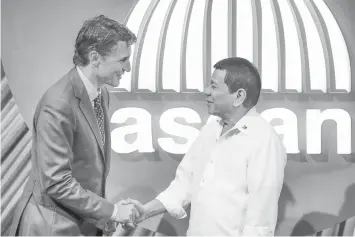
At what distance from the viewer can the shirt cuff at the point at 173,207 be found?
9.52ft

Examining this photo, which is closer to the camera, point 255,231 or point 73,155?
point 73,155

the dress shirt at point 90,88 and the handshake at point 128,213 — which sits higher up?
the dress shirt at point 90,88

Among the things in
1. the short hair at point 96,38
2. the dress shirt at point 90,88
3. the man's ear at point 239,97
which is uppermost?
the short hair at point 96,38

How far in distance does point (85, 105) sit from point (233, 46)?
4.77 ft

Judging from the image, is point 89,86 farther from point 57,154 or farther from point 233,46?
point 233,46

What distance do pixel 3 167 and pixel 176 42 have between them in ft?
4.93

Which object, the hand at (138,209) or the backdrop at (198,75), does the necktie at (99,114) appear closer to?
the hand at (138,209)

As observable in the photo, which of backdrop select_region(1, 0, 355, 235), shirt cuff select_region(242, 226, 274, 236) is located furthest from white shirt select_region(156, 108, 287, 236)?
backdrop select_region(1, 0, 355, 235)

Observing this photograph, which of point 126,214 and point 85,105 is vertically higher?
point 85,105

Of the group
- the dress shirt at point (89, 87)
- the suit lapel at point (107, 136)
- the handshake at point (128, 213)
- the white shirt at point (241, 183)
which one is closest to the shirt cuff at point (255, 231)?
the white shirt at point (241, 183)

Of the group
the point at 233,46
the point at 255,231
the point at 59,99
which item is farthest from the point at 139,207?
the point at 233,46

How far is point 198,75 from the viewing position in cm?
343

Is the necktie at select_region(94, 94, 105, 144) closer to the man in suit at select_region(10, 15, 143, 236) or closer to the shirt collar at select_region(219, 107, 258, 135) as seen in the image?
the man in suit at select_region(10, 15, 143, 236)

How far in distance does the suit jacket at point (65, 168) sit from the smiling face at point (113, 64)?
0.62 feet
